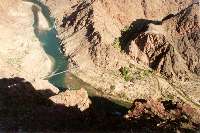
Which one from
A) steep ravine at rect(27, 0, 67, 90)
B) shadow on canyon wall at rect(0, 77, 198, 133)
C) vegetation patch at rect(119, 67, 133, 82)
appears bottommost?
vegetation patch at rect(119, 67, 133, 82)

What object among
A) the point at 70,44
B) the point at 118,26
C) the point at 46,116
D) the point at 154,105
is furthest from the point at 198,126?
the point at 118,26

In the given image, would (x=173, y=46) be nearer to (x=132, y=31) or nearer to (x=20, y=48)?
(x=132, y=31)

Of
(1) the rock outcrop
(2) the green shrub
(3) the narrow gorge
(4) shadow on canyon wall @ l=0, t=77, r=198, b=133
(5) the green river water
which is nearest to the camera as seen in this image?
(4) shadow on canyon wall @ l=0, t=77, r=198, b=133

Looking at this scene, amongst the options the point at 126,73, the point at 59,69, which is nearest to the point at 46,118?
the point at 59,69

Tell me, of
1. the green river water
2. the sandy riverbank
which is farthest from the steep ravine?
the sandy riverbank

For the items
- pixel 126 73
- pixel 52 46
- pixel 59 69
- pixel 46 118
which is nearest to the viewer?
pixel 46 118

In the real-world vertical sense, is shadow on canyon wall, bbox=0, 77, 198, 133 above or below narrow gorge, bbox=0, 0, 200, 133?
above

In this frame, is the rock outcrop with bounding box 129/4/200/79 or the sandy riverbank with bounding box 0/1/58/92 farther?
the rock outcrop with bounding box 129/4/200/79

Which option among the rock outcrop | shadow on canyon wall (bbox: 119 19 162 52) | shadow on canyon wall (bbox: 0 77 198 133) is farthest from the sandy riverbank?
the rock outcrop

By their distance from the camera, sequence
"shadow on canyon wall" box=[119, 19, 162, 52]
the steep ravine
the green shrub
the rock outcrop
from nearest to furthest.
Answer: the steep ravine, the green shrub, the rock outcrop, "shadow on canyon wall" box=[119, 19, 162, 52]

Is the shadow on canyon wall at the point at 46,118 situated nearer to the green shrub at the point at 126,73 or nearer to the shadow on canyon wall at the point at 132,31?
the green shrub at the point at 126,73

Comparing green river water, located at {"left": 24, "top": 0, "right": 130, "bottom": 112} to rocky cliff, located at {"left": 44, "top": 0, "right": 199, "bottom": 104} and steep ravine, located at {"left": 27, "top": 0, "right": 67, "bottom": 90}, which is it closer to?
steep ravine, located at {"left": 27, "top": 0, "right": 67, "bottom": 90}
